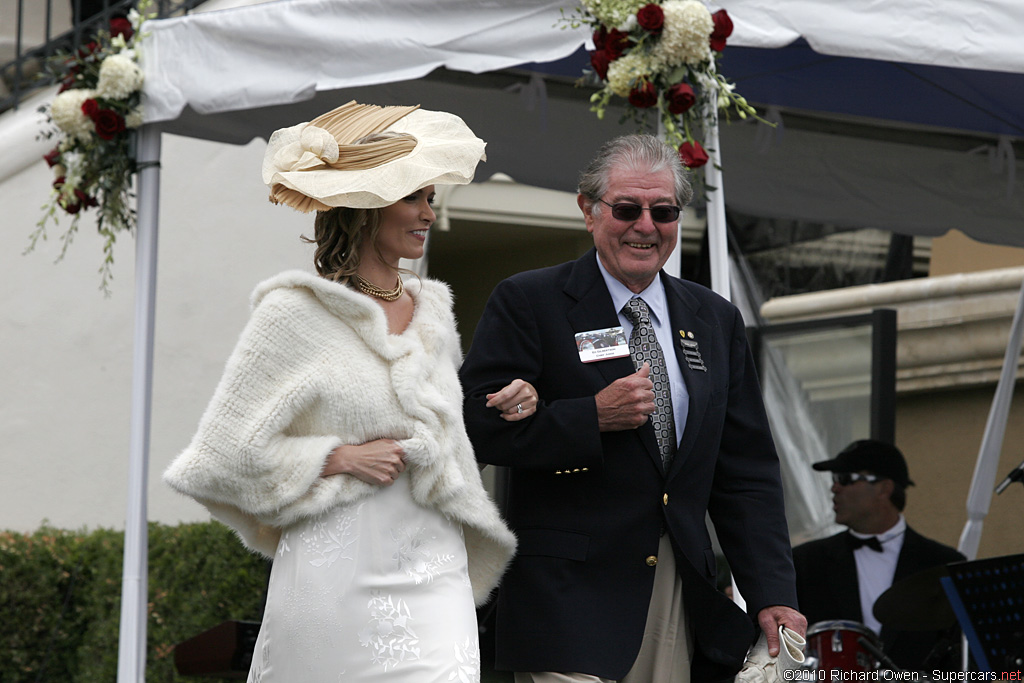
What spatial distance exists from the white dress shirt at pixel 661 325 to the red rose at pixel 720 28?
107 centimetres

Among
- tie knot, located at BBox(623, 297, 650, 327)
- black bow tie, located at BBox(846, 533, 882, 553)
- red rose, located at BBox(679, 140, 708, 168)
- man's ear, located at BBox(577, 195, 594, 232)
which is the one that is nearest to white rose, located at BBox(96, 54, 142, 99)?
red rose, located at BBox(679, 140, 708, 168)

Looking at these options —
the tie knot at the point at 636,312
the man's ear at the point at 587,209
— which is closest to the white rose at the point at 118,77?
the man's ear at the point at 587,209

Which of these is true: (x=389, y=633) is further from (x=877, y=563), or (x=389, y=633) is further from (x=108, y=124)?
(x=877, y=563)

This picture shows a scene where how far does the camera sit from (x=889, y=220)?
262 inches

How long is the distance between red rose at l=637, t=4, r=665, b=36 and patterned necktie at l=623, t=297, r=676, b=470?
113 centimetres

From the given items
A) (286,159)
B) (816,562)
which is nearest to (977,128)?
(816,562)

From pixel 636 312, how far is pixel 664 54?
1.12 metres

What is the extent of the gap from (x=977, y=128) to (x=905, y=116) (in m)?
0.36

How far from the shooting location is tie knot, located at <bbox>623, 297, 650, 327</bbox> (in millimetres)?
3234

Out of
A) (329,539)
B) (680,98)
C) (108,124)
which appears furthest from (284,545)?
(108,124)

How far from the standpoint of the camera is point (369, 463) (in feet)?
8.80

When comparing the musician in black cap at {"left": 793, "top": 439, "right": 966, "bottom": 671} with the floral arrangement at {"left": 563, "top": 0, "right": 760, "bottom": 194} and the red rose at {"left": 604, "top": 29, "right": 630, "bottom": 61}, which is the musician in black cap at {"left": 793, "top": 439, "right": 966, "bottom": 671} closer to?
the floral arrangement at {"left": 563, "top": 0, "right": 760, "bottom": 194}

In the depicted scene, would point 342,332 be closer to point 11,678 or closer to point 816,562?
point 816,562

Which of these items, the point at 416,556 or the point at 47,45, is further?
the point at 47,45
